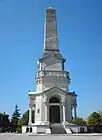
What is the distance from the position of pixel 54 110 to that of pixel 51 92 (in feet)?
12.5

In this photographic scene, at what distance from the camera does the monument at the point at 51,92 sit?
132 ft

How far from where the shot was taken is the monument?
40.2 m

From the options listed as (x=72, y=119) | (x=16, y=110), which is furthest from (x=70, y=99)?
(x=16, y=110)

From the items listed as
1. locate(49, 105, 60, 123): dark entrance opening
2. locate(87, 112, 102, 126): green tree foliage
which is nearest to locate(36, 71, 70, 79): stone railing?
locate(49, 105, 60, 123): dark entrance opening

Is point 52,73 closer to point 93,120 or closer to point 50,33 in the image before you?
point 50,33

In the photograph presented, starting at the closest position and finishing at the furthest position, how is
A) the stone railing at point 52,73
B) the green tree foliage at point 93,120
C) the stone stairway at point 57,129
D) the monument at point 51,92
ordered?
1. the stone stairway at point 57,129
2. the monument at point 51,92
3. the stone railing at point 52,73
4. the green tree foliage at point 93,120

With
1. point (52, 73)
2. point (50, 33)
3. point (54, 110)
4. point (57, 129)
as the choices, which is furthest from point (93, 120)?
point (50, 33)

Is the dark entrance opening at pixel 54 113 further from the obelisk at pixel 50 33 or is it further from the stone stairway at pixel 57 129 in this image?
the obelisk at pixel 50 33

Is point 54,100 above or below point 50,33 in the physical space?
below

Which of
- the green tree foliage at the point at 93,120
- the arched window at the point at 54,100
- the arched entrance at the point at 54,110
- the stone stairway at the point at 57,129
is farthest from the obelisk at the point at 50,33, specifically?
the green tree foliage at the point at 93,120

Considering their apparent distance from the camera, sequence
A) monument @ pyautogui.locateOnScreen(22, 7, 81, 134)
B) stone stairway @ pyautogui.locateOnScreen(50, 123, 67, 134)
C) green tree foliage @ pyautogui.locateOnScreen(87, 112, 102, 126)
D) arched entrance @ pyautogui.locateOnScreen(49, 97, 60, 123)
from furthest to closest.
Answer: green tree foliage @ pyautogui.locateOnScreen(87, 112, 102, 126), arched entrance @ pyautogui.locateOnScreen(49, 97, 60, 123), monument @ pyautogui.locateOnScreen(22, 7, 81, 134), stone stairway @ pyautogui.locateOnScreen(50, 123, 67, 134)

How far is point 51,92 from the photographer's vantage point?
40719mm

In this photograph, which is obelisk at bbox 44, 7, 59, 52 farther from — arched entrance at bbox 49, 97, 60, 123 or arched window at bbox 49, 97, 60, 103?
arched entrance at bbox 49, 97, 60, 123

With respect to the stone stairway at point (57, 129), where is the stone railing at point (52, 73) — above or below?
above
